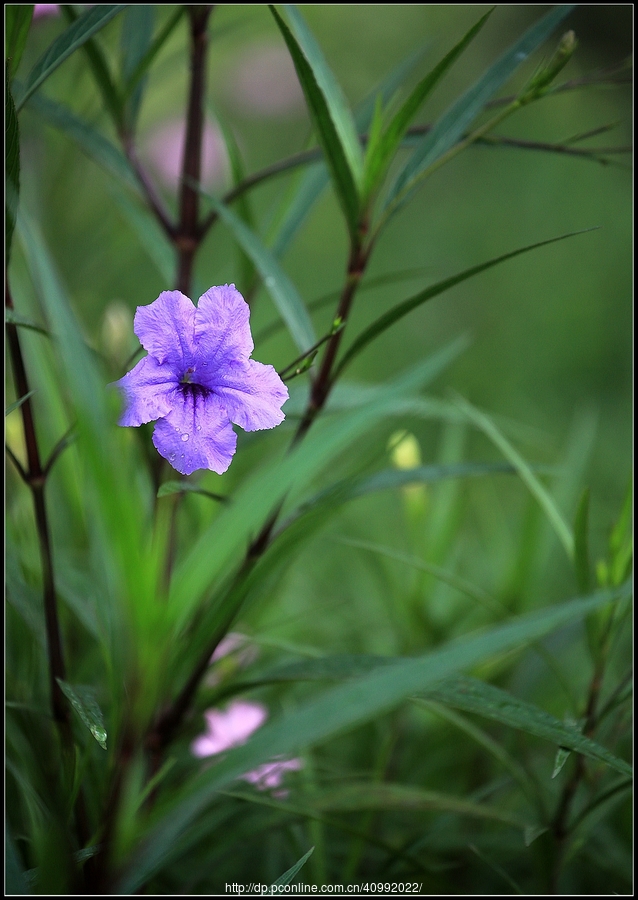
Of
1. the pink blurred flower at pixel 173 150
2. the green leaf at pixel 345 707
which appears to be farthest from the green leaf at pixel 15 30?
the pink blurred flower at pixel 173 150

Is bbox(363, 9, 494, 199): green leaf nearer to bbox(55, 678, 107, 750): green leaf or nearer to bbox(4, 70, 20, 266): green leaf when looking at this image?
bbox(4, 70, 20, 266): green leaf

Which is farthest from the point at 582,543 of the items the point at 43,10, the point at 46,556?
the point at 43,10

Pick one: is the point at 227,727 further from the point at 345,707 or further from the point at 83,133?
the point at 83,133

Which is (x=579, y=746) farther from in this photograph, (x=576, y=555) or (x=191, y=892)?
(x=191, y=892)

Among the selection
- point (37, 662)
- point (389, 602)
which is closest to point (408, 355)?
point (389, 602)

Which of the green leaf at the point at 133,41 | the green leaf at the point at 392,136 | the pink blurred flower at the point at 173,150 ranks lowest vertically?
the green leaf at the point at 392,136

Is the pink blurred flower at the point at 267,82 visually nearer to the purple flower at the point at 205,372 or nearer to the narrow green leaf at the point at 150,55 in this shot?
the narrow green leaf at the point at 150,55

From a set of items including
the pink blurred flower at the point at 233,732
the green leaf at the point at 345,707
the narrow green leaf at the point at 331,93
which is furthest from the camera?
the pink blurred flower at the point at 233,732
